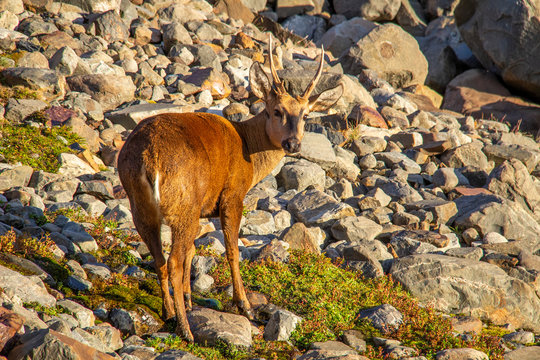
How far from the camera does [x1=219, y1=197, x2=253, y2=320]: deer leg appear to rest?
20.6 ft

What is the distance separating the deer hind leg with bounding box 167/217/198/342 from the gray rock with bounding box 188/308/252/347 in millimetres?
165

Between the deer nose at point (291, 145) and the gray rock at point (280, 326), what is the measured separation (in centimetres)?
196

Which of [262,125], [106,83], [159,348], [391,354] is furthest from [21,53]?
[391,354]

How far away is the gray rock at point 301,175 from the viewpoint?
10.7m

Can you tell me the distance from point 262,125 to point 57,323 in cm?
383

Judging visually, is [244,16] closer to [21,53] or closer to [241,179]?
[21,53]

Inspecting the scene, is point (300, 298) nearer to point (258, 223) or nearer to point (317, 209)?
point (258, 223)

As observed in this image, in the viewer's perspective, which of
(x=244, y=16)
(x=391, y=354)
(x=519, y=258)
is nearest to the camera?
(x=391, y=354)

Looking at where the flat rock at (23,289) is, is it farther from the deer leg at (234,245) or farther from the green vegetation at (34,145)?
the green vegetation at (34,145)

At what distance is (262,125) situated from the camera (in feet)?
23.8

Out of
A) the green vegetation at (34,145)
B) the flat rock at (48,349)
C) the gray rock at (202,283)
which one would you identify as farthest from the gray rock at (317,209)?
the flat rock at (48,349)

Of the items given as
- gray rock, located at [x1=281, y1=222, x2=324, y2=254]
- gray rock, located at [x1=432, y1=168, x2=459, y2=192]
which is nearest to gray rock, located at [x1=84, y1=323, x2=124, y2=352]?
gray rock, located at [x1=281, y1=222, x2=324, y2=254]

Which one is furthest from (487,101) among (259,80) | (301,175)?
(259,80)

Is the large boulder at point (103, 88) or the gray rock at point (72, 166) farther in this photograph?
the large boulder at point (103, 88)
